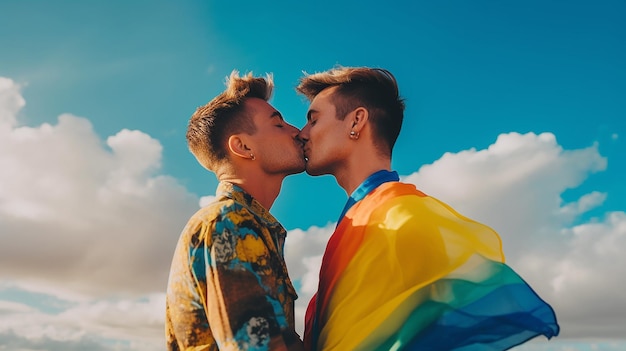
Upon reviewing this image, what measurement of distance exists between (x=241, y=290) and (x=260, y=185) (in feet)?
4.55

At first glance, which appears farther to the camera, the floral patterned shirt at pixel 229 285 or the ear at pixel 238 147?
the ear at pixel 238 147

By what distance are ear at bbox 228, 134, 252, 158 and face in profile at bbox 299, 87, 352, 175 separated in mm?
815

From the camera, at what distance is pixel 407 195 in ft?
14.8

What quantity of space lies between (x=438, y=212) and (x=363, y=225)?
0.55 m

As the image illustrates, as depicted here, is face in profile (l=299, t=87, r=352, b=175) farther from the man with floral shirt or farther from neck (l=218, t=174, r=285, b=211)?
neck (l=218, t=174, r=285, b=211)

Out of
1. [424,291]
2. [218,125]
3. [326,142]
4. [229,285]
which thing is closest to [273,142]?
[218,125]

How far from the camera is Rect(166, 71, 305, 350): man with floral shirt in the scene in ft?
12.3

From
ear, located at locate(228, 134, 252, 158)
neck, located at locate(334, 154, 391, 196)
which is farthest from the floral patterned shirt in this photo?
neck, located at locate(334, 154, 391, 196)

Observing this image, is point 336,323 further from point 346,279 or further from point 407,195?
point 407,195

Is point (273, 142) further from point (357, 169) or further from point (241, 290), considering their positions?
point (241, 290)

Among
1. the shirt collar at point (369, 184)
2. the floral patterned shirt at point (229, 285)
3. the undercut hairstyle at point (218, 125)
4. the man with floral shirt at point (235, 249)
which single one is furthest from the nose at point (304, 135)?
the floral patterned shirt at point (229, 285)

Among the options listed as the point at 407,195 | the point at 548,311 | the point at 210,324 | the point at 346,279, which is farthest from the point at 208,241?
the point at 548,311

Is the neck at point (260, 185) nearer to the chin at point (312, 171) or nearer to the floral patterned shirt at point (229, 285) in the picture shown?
the floral patterned shirt at point (229, 285)

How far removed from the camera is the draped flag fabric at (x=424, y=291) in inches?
154
